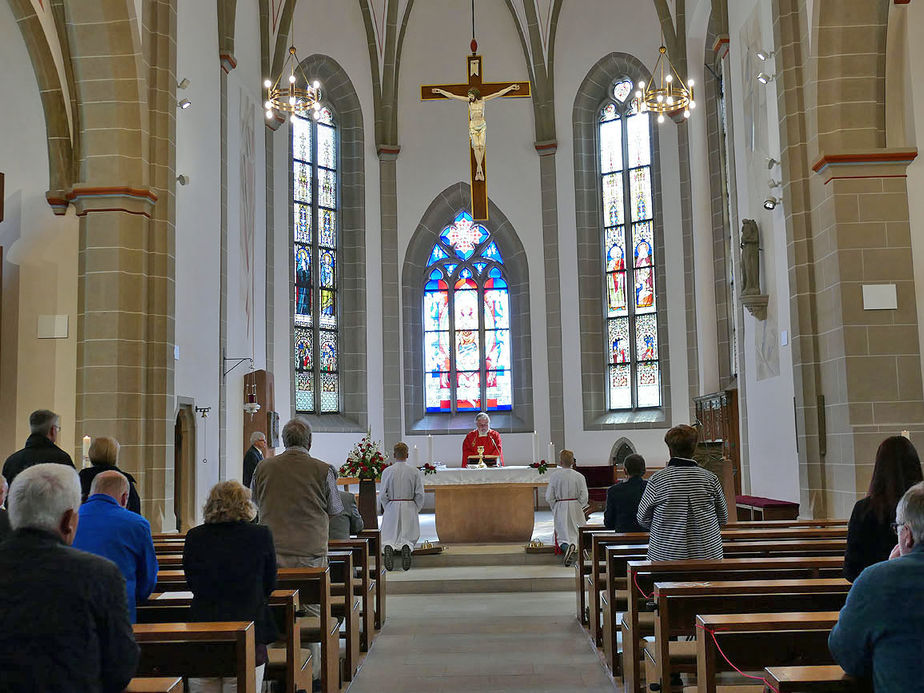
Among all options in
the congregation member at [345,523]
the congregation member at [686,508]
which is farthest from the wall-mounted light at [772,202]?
the congregation member at [686,508]

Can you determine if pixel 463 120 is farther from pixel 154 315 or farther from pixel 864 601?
pixel 864 601

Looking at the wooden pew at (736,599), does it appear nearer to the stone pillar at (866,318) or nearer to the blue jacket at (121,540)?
the blue jacket at (121,540)

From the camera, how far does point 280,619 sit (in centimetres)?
476

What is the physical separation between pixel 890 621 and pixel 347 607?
13.5 ft


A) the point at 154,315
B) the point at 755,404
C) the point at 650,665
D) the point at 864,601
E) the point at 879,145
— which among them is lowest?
the point at 650,665

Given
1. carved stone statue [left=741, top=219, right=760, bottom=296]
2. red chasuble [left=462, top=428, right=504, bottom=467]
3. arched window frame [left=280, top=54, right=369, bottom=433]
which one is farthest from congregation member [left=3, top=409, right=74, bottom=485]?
arched window frame [left=280, top=54, right=369, bottom=433]

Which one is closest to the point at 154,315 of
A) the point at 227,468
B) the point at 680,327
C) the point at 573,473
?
the point at 227,468

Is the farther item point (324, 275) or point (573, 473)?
point (324, 275)

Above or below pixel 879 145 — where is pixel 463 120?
above

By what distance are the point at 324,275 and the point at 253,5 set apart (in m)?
4.56

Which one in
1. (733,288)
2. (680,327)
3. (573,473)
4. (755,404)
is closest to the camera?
(573,473)

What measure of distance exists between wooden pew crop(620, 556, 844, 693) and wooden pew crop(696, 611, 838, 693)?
157 cm

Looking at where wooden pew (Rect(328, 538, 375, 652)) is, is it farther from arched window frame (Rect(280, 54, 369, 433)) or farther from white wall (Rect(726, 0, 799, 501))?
arched window frame (Rect(280, 54, 369, 433))

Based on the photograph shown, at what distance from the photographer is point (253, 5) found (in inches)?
592
